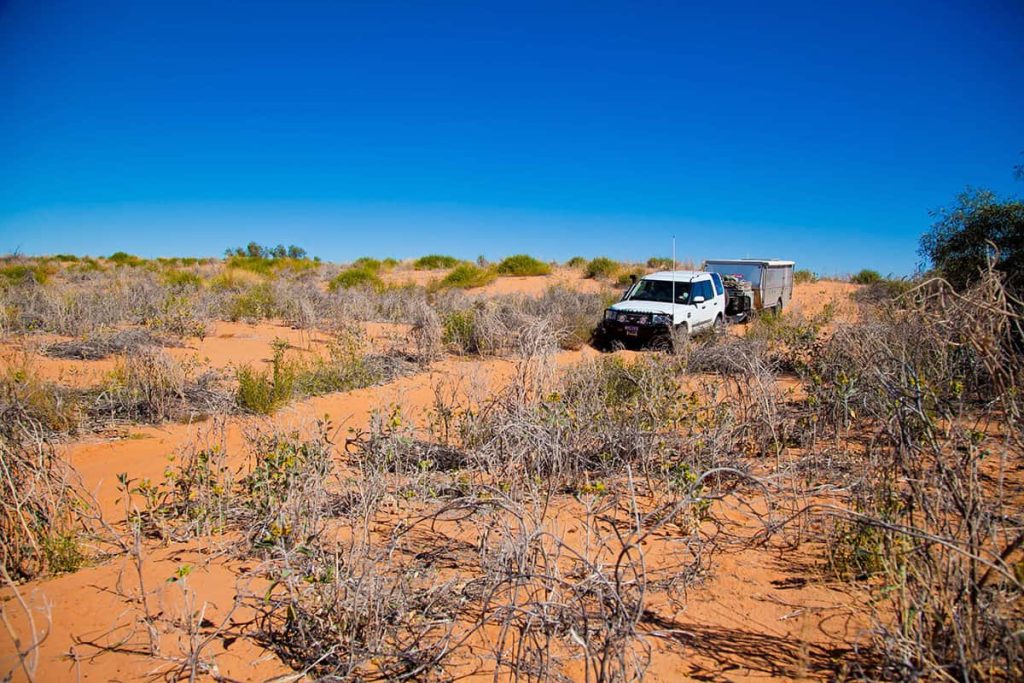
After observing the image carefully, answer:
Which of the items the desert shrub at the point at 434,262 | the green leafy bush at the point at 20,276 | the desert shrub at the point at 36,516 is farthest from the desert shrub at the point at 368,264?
the desert shrub at the point at 36,516

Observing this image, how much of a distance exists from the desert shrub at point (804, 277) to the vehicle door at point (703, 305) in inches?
848

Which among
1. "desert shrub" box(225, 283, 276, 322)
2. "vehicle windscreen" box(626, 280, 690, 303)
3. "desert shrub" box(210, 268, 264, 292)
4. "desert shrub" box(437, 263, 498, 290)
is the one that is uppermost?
"desert shrub" box(437, 263, 498, 290)

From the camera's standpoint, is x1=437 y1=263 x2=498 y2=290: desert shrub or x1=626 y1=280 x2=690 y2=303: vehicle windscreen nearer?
x1=626 y1=280 x2=690 y2=303: vehicle windscreen

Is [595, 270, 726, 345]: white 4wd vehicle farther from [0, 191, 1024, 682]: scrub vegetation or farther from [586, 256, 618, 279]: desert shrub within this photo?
[586, 256, 618, 279]: desert shrub

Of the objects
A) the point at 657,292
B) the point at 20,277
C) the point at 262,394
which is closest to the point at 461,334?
the point at 657,292

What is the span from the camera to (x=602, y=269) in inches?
1148

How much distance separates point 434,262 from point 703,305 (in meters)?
25.8

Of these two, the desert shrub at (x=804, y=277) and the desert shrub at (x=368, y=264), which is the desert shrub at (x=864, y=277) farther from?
the desert shrub at (x=368, y=264)

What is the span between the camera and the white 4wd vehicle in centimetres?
1217

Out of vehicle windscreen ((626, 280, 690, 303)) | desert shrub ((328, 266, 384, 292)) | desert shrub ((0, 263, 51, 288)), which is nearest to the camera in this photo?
vehicle windscreen ((626, 280, 690, 303))

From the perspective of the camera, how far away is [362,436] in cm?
632

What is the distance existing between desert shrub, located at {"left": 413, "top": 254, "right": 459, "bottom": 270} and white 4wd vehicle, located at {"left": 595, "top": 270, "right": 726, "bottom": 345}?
77.4 feet

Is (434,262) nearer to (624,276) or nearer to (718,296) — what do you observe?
(624,276)

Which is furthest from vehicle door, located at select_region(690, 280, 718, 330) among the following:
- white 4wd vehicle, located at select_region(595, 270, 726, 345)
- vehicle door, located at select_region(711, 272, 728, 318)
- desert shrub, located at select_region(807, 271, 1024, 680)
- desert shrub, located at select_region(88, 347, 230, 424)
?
desert shrub, located at select_region(88, 347, 230, 424)
